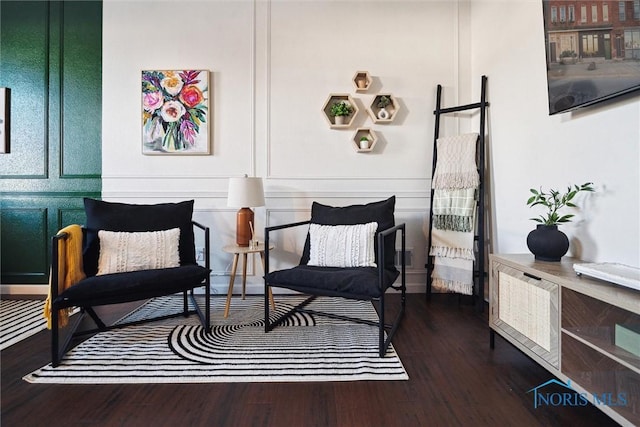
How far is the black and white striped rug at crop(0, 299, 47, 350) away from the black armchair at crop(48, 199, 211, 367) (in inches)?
11.8

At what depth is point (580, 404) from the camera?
125 cm

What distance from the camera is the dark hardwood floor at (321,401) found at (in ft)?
3.84

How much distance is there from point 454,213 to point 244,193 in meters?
1.61

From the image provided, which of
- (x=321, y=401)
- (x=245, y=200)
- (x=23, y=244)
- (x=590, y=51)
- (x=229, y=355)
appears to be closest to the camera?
(x=321, y=401)

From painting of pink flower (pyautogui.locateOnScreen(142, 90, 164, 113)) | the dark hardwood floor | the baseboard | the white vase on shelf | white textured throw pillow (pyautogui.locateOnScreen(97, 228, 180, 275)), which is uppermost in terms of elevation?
painting of pink flower (pyautogui.locateOnScreen(142, 90, 164, 113))

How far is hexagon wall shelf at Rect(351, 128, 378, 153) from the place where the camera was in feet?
8.60

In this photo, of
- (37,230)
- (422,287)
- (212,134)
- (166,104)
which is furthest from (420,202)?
(37,230)

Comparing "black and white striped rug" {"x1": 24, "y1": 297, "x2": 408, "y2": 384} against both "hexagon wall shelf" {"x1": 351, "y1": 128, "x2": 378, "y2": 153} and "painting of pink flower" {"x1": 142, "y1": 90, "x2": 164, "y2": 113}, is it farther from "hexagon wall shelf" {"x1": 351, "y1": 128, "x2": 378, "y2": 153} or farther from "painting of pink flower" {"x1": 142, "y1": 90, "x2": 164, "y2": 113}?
"painting of pink flower" {"x1": 142, "y1": 90, "x2": 164, "y2": 113}

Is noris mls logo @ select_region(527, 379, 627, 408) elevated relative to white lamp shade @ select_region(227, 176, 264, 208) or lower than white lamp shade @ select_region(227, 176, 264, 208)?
lower

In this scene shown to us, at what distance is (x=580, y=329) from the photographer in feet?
3.84

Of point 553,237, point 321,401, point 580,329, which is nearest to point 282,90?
point 553,237

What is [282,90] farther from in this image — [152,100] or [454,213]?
[454,213]

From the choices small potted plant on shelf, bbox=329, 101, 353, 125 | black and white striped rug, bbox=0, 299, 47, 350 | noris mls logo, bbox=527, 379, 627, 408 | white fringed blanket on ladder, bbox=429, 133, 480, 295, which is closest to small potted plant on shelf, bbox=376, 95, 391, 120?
small potted plant on shelf, bbox=329, 101, 353, 125

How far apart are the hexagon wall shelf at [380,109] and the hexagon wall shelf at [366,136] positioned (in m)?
0.11
